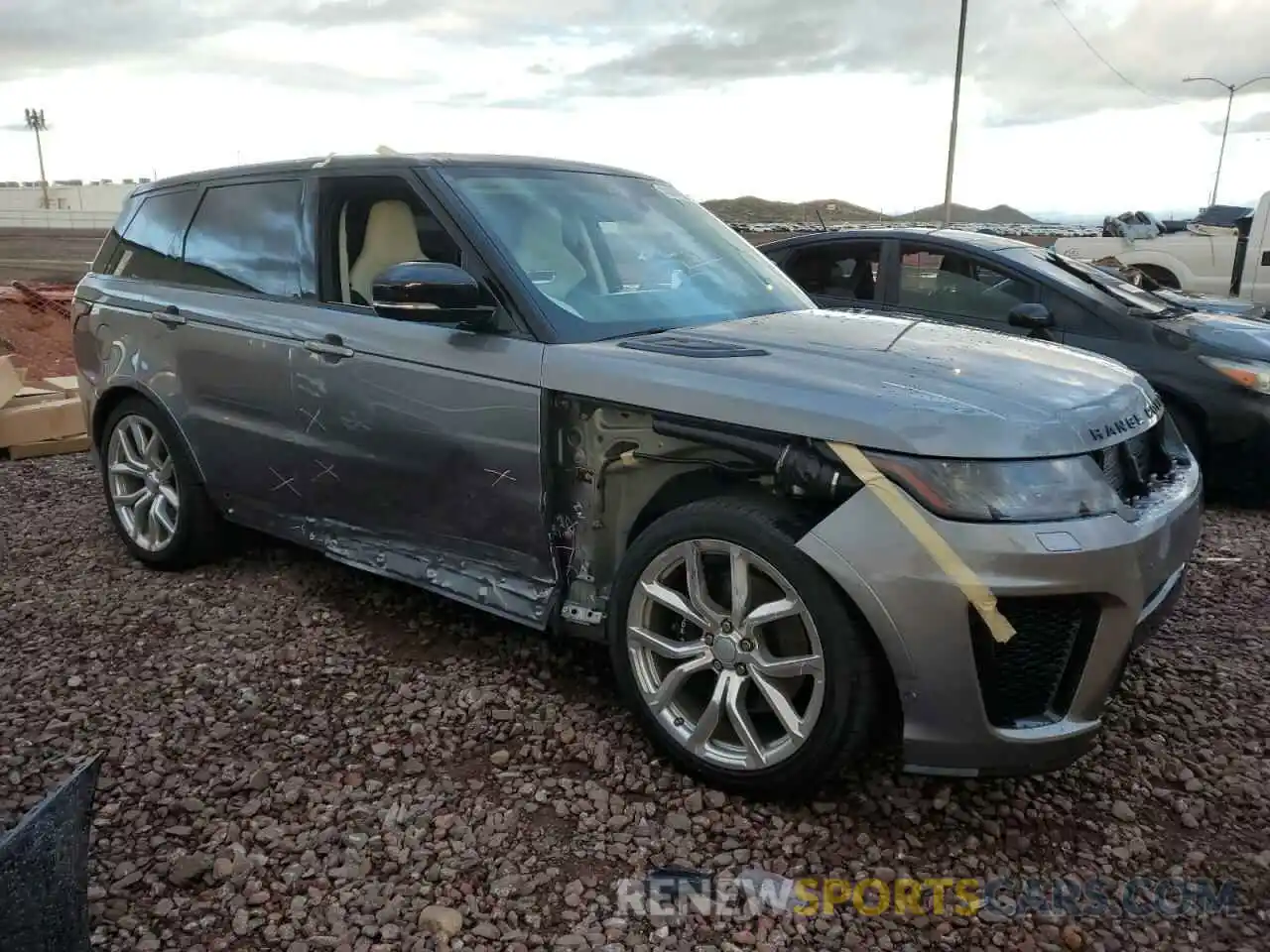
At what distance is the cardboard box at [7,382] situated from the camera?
709 centimetres

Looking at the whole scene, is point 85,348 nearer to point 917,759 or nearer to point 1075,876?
point 917,759

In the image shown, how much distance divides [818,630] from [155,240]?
3.65 metres

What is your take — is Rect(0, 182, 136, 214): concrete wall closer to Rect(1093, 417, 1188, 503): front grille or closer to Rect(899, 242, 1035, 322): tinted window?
Rect(899, 242, 1035, 322): tinted window

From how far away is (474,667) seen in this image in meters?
3.62

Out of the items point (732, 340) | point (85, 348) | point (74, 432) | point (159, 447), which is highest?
point (732, 340)

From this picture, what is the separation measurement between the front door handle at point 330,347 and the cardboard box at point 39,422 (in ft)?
13.8

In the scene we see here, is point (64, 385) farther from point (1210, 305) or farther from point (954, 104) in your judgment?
point (954, 104)

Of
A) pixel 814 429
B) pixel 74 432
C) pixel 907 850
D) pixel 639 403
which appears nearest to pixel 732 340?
pixel 639 403

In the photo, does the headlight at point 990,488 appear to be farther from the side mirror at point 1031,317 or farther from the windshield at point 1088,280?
the windshield at point 1088,280

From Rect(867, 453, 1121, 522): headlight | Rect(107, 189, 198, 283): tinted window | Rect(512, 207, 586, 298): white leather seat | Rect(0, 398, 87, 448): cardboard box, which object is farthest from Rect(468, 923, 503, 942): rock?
Rect(0, 398, 87, 448): cardboard box

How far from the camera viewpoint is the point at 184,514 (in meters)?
4.39

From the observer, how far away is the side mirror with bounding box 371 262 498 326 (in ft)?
10.1

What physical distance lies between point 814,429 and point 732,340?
684 mm

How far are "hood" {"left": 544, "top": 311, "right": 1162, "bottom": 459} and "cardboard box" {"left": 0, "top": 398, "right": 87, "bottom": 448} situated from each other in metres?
5.52
